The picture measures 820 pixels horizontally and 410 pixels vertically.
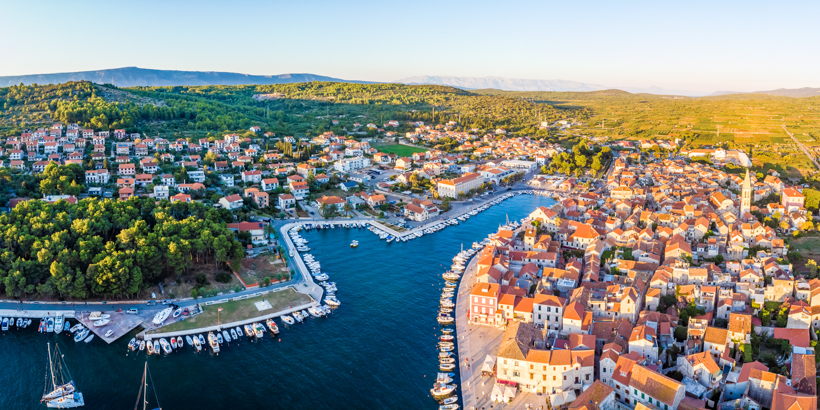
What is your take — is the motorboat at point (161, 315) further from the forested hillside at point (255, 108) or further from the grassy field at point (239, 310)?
the forested hillside at point (255, 108)

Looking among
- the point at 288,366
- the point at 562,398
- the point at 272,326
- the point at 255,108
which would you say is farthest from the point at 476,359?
the point at 255,108

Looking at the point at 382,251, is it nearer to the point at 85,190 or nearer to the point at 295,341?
the point at 295,341

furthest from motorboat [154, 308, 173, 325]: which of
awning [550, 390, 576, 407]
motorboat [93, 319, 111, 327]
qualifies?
awning [550, 390, 576, 407]

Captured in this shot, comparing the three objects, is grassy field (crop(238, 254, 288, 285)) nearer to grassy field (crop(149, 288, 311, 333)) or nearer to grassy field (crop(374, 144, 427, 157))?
grassy field (crop(149, 288, 311, 333))

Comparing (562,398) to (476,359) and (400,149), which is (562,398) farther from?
(400,149)

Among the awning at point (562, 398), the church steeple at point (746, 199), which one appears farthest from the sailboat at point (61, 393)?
the church steeple at point (746, 199)

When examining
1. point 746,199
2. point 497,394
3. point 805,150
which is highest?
point 805,150
